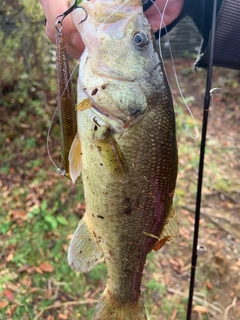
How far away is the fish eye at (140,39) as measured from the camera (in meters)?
1.25

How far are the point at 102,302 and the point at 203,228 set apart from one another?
254 cm

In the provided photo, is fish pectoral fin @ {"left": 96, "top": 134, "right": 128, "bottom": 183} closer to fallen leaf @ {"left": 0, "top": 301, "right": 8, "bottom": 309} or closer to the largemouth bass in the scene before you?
the largemouth bass

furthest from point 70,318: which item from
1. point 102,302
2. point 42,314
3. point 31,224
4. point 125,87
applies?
point 125,87

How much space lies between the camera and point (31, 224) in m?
3.67

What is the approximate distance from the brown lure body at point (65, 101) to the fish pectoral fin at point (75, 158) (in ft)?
0.05

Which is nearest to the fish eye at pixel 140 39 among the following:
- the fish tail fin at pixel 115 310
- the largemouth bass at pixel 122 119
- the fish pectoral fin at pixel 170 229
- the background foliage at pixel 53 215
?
the largemouth bass at pixel 122 119

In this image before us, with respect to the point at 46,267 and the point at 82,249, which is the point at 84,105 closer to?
the point at 82,249

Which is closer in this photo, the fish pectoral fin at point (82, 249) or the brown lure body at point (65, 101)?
the brown lure body at point (65, 101)

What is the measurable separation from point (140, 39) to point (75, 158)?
1.65 feet

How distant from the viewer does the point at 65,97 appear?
3.83 ft

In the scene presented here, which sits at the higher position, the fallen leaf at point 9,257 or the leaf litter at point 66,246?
the fallen leaf at point 9,257

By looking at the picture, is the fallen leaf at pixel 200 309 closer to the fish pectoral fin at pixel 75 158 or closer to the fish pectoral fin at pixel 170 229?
the fish pectoral fin at pixel 170 229

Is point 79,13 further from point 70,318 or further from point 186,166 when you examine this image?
point 186,166

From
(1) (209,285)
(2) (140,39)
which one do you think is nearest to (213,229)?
(1) (209,285)
